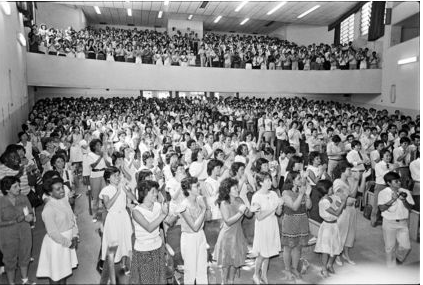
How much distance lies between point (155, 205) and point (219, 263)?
3.82 ft

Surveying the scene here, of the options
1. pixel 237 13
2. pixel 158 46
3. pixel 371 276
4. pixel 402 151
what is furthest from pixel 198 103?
pixel 371 276

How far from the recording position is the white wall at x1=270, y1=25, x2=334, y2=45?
25047 millimetres

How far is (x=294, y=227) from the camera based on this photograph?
487 centimetres

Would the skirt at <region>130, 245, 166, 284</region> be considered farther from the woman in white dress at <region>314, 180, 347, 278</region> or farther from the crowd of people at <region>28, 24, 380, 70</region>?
the crowd of people at <region>28, 24, 380, 70</region>

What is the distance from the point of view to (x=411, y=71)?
51.9 ft

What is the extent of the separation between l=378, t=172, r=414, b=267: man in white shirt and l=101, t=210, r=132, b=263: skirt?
3.33 meters

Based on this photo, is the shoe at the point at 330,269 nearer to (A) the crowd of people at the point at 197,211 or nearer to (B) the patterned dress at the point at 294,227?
(A) the crowd of people at the point at 197,211

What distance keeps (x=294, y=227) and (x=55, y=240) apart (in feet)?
9.22

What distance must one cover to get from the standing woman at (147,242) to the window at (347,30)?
20784mm

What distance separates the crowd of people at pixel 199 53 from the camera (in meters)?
17.0

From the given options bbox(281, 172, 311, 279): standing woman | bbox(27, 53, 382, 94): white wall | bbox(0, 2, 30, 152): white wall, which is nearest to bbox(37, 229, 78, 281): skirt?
bbox(281, 172, 311, 279): standing woman

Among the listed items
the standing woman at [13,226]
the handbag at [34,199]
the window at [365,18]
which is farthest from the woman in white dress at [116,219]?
the window at [365,18]

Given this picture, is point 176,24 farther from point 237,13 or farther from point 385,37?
point 385,37

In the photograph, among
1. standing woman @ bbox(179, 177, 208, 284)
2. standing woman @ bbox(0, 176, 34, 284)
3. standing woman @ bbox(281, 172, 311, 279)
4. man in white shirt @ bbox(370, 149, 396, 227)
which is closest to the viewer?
standing woman @ bbox(179, 177, 208, 284)
